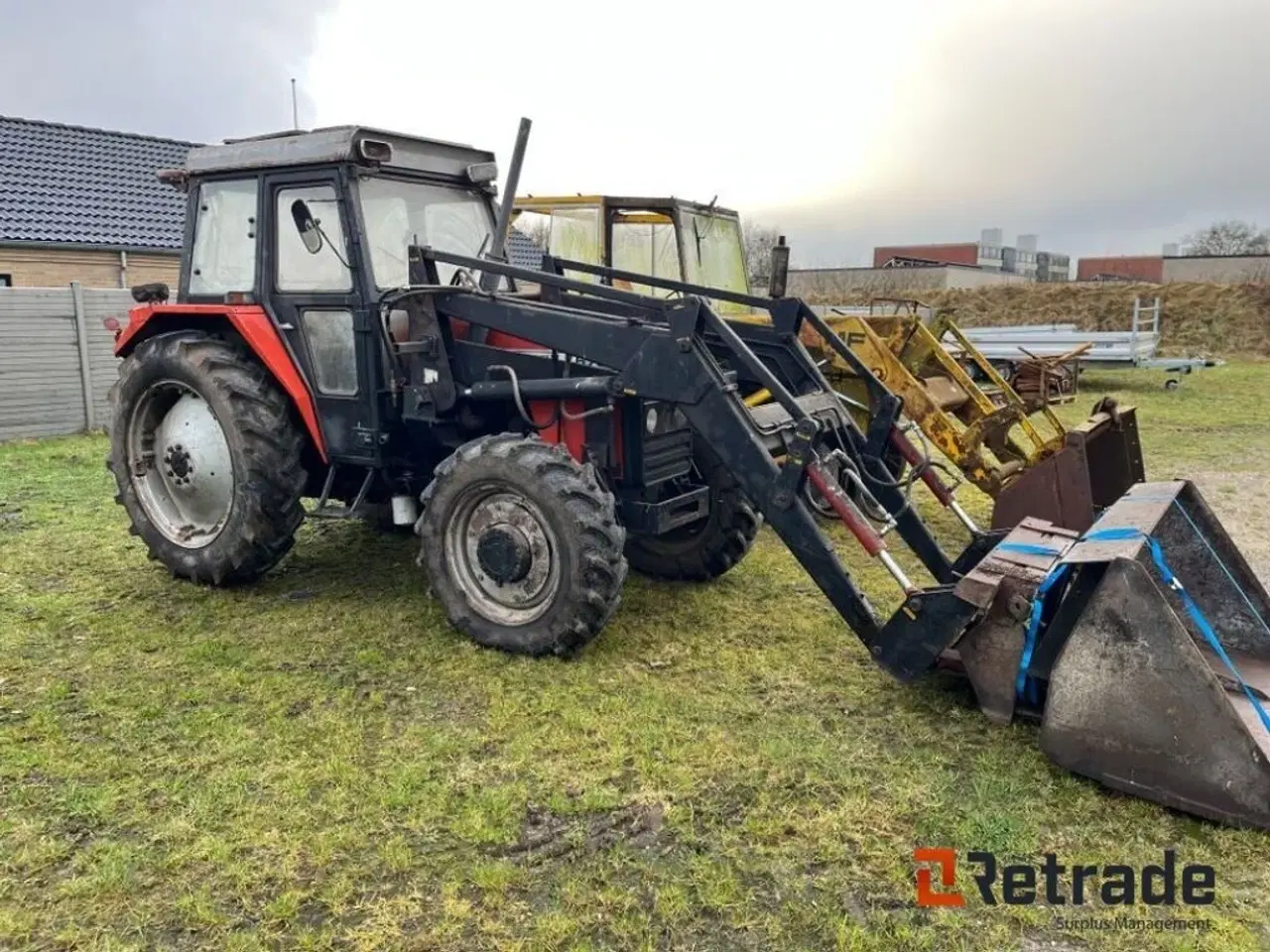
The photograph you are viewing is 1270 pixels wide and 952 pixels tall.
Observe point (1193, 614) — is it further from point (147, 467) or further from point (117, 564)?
point (117, 564)

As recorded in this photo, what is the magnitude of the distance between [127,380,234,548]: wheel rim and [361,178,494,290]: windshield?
3.92 ft

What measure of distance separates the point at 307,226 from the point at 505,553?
1.90m

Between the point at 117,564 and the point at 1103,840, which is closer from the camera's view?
the point at 1103,840

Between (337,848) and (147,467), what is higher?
(147,467)

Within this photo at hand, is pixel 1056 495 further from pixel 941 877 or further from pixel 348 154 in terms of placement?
pixel 348 154

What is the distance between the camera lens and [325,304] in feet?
15.6

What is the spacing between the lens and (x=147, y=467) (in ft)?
17.5

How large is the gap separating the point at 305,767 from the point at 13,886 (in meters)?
0.88

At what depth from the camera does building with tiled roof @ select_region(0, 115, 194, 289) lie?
14.4 m

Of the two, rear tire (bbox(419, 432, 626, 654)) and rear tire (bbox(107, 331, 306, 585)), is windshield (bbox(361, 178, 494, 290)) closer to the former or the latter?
rear tire (bbox(107, 331, 306, 585))

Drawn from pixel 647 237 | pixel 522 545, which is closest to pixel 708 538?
pixel 522 545

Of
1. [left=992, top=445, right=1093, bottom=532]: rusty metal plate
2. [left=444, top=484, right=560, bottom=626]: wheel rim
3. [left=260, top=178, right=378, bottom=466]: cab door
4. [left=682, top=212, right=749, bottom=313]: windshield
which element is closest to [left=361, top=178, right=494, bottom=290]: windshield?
[left=260, top=178, right=378, bottom=466]: cab door

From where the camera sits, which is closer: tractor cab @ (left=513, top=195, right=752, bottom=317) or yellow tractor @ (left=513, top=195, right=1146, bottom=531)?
yellow tractor @ (left=513, top=195, right=1146, bottom=531)

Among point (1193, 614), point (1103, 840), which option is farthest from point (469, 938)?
point (1193, 614)
